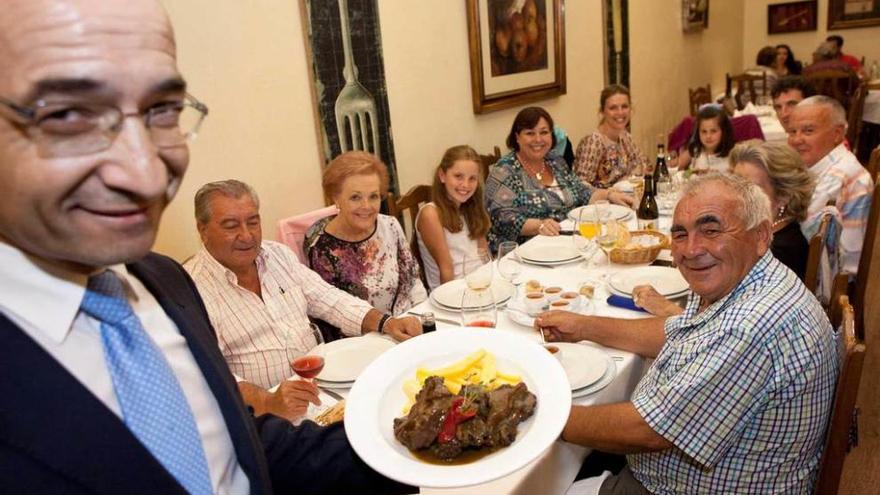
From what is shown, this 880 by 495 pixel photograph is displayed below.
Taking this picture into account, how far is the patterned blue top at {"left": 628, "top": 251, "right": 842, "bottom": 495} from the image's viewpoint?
1.24 m

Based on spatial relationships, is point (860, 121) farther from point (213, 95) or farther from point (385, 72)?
point (213, 95)

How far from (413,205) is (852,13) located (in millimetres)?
8509

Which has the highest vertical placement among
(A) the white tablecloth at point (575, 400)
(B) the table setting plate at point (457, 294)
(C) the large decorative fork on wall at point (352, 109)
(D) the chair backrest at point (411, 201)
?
(C) the large decorative fork on wall at point (352, 109)

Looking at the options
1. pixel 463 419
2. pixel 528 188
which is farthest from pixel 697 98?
pixel 463 419

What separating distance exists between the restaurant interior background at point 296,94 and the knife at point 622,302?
1.58m

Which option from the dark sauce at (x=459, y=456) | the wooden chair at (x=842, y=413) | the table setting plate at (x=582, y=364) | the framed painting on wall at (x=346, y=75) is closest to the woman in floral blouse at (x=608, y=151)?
the framed painting on wall at (x=346, y=75)

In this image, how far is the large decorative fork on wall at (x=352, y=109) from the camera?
2949mm

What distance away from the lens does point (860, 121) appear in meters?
6.38

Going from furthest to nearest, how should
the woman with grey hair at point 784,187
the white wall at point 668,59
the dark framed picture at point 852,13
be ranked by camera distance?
1. the dark framed picture at point 852,13
2. the white wall at point 668,59
3. the woman with grey hair at point 784,187

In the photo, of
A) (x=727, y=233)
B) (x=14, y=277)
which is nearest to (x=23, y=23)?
(x=14, y=277)

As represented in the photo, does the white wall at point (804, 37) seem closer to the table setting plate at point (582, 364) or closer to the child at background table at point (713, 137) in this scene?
the child at background table at point (713, 137)

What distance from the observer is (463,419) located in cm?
110

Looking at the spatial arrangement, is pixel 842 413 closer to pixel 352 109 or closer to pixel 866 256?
pixel 866 256

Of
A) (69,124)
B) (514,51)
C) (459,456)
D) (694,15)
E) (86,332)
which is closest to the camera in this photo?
(69,124)
